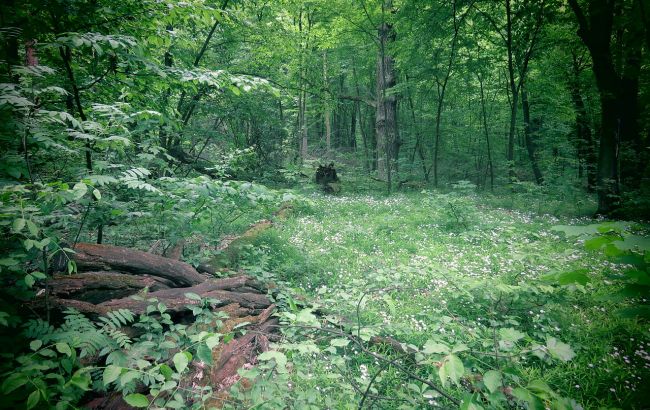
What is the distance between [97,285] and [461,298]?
5133 mm

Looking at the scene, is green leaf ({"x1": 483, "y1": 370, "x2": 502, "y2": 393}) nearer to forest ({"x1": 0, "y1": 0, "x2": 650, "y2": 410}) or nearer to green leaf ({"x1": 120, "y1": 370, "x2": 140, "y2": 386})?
forest ({"x1": 0, "y1": 0, "x2": 650, "y2": 410})

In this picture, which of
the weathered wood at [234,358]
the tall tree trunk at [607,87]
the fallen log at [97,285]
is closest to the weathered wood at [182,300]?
the fallen log at [97,285]

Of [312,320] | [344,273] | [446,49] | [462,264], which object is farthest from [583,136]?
[312,320]

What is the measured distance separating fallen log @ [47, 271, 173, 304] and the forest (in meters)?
0.02

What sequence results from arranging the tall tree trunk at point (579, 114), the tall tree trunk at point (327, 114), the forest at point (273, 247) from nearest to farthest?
the forest at point (273, 247) → the tall tree trunk at point (579, 114) → the tall tree trunk at point (327, 114)

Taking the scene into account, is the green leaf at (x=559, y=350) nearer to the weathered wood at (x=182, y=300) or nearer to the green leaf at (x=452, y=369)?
the green leaf at (x=452, y=369)

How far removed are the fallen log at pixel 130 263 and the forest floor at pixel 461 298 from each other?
150 cm

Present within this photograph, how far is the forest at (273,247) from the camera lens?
198cm

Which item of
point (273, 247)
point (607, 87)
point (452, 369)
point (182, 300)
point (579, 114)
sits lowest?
point (273, 247)

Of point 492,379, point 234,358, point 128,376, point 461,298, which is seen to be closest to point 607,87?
point 461,298

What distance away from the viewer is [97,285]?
3268 millimetres

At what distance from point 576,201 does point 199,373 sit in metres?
14.6

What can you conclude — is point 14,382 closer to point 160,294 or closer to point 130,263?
point 160,294

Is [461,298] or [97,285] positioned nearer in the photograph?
[97,285]
